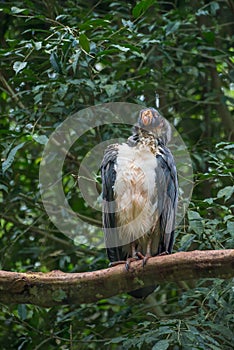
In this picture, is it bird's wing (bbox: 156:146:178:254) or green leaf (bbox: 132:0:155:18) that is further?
green leaf (bbox: 132:0:155:18)

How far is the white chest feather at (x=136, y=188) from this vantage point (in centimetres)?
402

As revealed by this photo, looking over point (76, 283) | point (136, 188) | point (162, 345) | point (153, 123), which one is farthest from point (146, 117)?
point (162, 345)

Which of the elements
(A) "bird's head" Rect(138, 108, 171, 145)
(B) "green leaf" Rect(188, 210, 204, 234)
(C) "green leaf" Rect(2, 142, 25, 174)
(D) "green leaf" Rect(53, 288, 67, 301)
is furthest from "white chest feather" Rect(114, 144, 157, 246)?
(D) "green leaf" Rect(53, 288, 67, 301)

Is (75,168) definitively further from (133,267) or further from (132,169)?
(133,267)

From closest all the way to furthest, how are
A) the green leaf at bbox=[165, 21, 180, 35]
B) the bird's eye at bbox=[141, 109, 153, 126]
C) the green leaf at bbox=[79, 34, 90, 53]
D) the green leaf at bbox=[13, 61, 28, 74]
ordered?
the green leaf at bbox=[79, 34, 90, 53] → the green leaf at bbox=[13, 61, 28, 74] → the bird's eye at bbox=[141, 109, 153, 126] → the green leaf at bbox=[165, 21, 180, 35]

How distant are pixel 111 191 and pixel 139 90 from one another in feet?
3.62

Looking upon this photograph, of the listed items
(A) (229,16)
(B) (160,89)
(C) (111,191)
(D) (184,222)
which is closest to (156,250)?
(D) (184,222)

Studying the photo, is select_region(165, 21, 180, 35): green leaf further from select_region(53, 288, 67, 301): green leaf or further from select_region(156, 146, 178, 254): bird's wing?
select_region(53, 288, 67, 301): green leaf

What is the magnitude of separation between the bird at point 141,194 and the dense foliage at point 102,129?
0.17 m

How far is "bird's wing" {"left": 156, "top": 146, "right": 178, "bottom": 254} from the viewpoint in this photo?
13.2ft

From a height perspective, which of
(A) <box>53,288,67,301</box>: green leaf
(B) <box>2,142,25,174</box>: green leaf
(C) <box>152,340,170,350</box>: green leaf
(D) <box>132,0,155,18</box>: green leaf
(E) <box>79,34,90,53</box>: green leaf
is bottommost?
(C) <box>152,340,170,350</box>: green leaf

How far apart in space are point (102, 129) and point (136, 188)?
1.12 meters

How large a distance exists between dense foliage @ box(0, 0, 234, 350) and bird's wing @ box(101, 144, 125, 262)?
1.45ft

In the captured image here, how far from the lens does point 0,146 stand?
4355 mm
